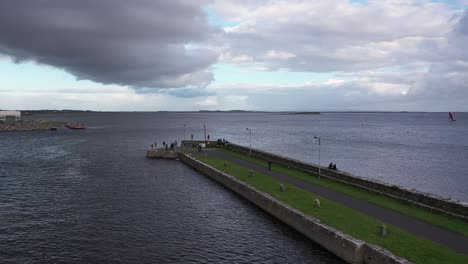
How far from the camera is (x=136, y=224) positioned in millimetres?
29453

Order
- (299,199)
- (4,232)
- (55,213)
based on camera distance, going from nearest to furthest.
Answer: (4,232) → (299,199) → (55,213)

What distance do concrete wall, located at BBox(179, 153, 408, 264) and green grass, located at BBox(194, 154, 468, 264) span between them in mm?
619

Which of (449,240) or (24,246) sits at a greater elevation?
(449,240)

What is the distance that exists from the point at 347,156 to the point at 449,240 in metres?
56.7

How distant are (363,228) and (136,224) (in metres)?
16.6

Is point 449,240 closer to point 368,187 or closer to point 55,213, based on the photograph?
point 368,187

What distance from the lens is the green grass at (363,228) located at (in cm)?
1861

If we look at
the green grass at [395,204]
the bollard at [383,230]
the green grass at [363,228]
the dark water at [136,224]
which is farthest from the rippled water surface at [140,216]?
the green grass at [395,204]

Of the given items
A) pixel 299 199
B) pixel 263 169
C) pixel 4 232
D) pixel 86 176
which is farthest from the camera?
pixel 86 176

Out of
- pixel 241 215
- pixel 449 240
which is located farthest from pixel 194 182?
pixel 449 240

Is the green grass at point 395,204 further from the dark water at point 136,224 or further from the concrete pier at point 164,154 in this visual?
the concrete pier at point 164,154

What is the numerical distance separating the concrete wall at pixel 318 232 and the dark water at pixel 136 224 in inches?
21.5

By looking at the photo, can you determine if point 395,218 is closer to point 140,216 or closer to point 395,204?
point 395,204

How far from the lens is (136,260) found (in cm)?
2284
